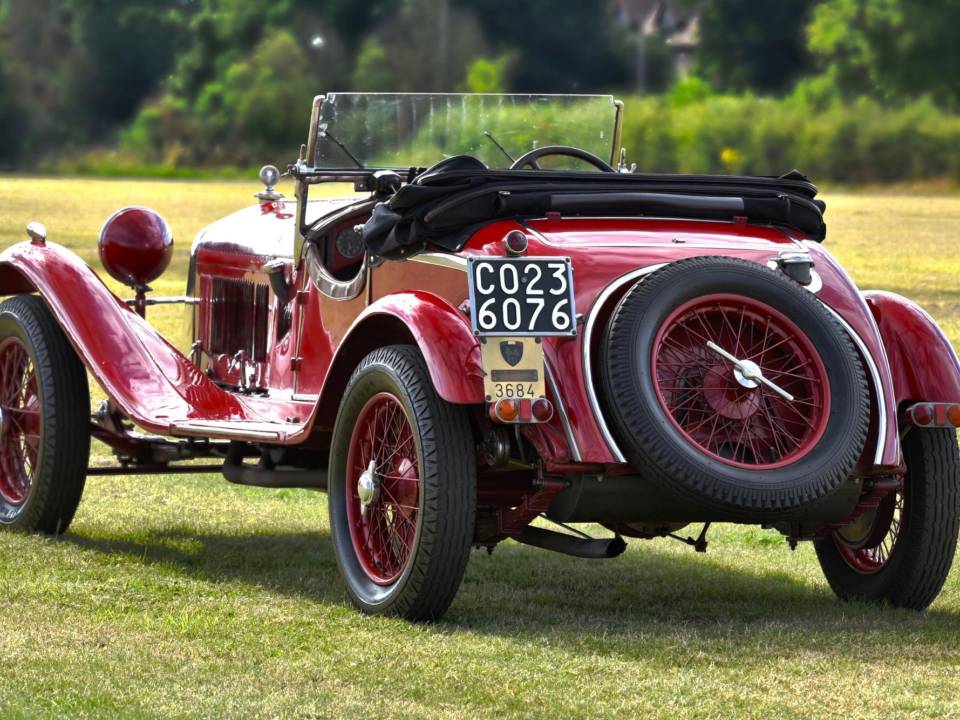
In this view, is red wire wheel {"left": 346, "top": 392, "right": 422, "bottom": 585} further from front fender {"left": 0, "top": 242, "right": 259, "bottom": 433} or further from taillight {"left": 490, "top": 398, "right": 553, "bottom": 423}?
front fender {"left": 0, "top": 242, "right": 259, "bottom": 433}

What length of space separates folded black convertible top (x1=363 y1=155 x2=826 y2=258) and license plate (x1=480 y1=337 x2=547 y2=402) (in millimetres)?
616

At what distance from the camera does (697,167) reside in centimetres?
4641

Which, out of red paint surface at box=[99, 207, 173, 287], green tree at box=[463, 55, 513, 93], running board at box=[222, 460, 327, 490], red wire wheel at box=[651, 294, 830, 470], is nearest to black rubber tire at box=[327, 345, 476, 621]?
red wire wheel at box=[651, 294, 830, 470]

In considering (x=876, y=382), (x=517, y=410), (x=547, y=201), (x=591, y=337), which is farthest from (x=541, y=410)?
(x=876, y=382)

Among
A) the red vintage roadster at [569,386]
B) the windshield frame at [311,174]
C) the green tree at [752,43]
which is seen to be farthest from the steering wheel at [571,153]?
the green tree at [752,43]

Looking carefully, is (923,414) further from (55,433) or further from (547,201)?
(55,433)

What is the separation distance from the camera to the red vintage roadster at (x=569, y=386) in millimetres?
5230

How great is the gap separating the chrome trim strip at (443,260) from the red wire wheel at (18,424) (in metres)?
2.26

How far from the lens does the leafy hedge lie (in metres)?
40.0

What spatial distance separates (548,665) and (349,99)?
309 cm

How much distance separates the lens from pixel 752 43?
54.8 meters

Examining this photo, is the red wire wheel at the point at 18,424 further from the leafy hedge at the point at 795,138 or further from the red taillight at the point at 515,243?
the leafy hedge at the point at 795,138

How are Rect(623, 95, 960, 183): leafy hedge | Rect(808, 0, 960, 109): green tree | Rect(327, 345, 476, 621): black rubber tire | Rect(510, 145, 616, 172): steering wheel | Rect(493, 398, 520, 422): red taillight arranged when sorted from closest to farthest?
1. Rect(493, 398, 520, 422): red taillight
2. Rect(327, 345, 476, 621): black rubber tire
3. Rect(510, 145, 616, 172): steering wheel
4. Rect(623, 95, 960, 183): leafy hedge
5. Rect(808, 0, 960, 109): green tree

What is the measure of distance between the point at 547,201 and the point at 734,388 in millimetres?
904
